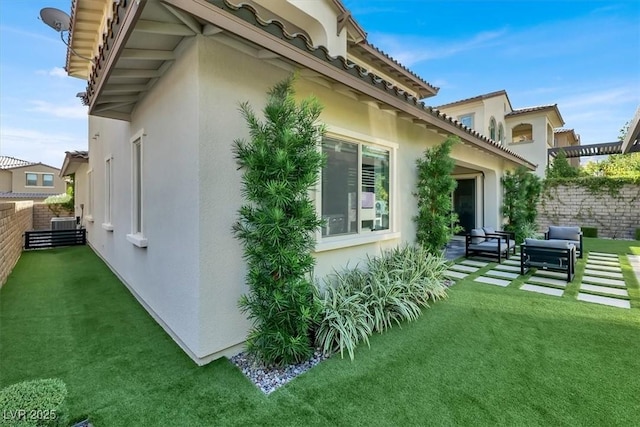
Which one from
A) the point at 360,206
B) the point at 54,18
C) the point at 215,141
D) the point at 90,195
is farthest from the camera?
the point at 90,195

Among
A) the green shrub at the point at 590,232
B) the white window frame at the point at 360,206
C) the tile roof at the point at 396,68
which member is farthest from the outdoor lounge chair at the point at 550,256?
the green shrub at the point at 590,232

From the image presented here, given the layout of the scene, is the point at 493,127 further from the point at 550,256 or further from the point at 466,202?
the point at 550,256

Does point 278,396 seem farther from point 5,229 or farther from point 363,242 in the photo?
point 5,229

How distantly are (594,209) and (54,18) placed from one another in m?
25.9

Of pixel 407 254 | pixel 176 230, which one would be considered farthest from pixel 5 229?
pixel 407 254

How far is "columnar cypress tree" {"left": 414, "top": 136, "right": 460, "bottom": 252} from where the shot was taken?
779 cm

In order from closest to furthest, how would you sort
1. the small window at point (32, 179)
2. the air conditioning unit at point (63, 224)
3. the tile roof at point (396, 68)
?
the tile roof at point (396, 68) → the air conditioning unit at point (63, 224) → the small window at point (32, 179)

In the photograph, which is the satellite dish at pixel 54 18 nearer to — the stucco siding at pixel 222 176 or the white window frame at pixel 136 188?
the white window frame at pixel 136 188

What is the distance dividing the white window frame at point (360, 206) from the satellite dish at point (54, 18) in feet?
23.3

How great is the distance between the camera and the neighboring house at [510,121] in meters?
17.3

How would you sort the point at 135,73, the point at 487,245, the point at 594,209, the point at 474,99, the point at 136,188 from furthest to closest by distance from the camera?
the point at 594,209 < the point at 474,99 < the point at 487,245 < the point at 136,188 < the point at 135,73

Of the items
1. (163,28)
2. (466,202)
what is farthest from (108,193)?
(466,202)

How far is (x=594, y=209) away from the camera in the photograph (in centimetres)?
1820

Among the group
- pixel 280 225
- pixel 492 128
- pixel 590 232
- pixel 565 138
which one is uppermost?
pixel 565 138
